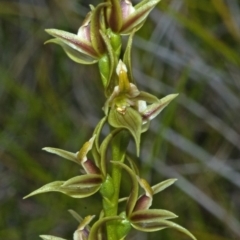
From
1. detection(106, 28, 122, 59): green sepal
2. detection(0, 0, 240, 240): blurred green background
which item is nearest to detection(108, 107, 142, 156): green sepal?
detection(106, 28, 122, 59): green sepal

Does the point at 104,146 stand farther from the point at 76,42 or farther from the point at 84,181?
the point at 76,42

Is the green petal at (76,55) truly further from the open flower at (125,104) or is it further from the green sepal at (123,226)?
the green sepal at (123,226)

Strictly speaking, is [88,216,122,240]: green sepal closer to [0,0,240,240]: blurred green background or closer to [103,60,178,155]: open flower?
[103,60,178,155]: open flower

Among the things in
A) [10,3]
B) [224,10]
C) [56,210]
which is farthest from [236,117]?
[10,3]

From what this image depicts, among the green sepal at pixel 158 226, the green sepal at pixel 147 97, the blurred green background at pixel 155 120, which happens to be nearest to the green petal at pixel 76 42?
the green sepal at pixel 147 97

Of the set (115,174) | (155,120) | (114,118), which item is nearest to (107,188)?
(115,174)

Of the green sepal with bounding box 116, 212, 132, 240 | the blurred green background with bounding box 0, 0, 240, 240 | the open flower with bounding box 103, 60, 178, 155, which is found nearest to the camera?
the open flower with bounding box 103, 60, 178, 155
